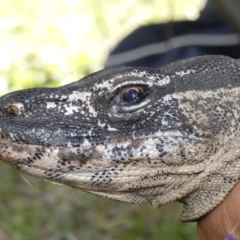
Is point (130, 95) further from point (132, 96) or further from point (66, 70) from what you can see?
point (66, 70)

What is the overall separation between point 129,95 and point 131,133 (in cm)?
14

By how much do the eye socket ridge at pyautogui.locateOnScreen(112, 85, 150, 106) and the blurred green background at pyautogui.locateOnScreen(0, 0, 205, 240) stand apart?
1.51 feet

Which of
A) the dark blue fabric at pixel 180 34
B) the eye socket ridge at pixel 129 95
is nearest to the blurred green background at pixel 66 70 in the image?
the dark blue fabric at pixel 180 34

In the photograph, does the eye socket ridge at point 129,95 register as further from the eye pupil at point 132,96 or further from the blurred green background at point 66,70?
the blurred green background at point 66,70

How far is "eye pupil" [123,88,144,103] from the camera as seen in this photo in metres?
2.43

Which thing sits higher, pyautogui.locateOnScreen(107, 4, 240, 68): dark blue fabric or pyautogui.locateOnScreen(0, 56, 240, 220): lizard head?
pyautogui.locateOnScreen(107, 4, 240, 68): dark blue fabric

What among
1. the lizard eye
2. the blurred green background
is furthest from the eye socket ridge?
the blurred green background

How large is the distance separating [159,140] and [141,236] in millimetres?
2102

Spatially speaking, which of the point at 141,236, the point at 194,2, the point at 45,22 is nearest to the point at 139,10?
the point at 194,2

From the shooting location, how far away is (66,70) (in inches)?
259

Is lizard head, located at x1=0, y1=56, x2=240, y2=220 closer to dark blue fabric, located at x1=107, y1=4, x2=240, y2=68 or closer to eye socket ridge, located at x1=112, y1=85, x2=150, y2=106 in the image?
eye socket ridge, located at x1=112, y1=85, x2=150, y2=106

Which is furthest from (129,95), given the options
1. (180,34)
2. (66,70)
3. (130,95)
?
(66,70)

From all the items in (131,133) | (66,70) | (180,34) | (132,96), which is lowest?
(131,133)

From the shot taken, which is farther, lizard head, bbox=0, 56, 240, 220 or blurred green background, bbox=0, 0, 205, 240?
blurred green background, bbox=0, 0, 205, 240
